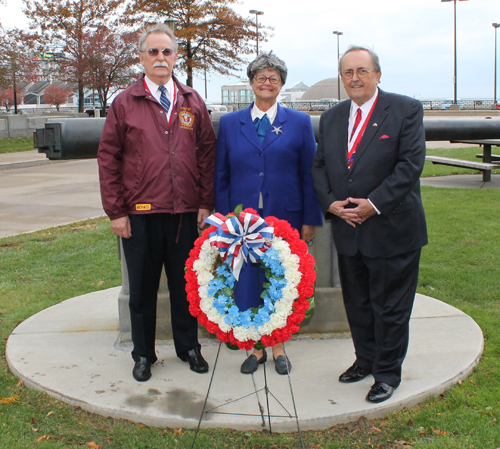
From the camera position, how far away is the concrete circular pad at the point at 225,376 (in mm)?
3184

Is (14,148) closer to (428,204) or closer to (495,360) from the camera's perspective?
(428,204)

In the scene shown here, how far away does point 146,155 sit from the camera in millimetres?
3312

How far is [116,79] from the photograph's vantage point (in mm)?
29328

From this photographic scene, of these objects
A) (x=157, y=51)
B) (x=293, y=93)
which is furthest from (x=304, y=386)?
(x=293, y=93)

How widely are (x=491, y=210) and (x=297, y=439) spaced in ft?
21.5

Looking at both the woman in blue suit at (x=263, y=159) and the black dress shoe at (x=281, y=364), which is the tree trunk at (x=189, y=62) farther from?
the black dress shoe at (x=281, y=364)

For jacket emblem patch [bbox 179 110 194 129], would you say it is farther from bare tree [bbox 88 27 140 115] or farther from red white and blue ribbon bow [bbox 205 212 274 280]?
bare tree [bbox 88 27 140 115]

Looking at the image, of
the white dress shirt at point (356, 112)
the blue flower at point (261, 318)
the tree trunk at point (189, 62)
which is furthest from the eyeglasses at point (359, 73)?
the tree trunk at point (189, 62)

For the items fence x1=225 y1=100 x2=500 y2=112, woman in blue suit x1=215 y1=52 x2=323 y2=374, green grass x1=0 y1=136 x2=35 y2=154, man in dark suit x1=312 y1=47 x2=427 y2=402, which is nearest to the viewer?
man in dark suit x1=312 y1=47 x2=427 y2=402

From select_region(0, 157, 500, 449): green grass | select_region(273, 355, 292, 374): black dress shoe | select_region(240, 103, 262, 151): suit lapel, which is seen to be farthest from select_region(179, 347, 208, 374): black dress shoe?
select_region(240, 103, 262, 151): suit lapel

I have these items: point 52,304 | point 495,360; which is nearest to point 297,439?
point 495,360

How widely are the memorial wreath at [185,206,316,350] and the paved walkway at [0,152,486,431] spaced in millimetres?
495

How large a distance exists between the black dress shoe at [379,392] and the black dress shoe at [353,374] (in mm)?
229

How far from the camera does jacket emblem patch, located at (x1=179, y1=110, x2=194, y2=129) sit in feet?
11.1
